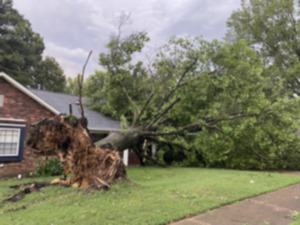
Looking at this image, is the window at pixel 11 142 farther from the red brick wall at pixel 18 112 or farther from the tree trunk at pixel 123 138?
the tree trunk at pixel 123 138

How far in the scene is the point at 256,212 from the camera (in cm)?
500

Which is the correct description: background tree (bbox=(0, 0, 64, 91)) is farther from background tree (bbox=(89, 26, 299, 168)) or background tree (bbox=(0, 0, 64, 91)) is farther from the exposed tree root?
the exposed tree root

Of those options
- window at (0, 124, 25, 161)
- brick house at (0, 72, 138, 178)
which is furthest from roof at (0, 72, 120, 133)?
window at (0, 124, 25, 161)

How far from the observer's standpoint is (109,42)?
1234 cm

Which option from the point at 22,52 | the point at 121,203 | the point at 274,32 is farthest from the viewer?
the point at 22,52

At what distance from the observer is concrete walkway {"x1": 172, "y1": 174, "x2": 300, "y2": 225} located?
4.39 m

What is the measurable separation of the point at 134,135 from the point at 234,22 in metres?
20.1

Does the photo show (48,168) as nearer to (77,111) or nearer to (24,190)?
(24,190)

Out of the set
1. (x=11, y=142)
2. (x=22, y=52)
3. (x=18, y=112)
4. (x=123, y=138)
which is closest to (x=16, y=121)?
(x=18, y=112)

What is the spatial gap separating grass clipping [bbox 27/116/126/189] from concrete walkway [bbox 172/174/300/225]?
3.15 m

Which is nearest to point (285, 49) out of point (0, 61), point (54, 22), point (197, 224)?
point (54, 22)

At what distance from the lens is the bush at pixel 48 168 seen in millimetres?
10430

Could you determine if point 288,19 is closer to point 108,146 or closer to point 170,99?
point 170,99

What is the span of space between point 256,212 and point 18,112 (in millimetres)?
9835
